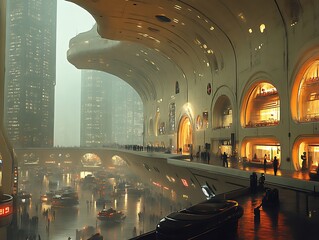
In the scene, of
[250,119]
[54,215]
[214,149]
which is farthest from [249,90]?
[54,215]

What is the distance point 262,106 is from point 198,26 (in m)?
7.13

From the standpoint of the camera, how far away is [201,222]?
490 cm

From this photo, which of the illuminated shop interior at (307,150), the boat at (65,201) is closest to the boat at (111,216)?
the boat at (65,201)

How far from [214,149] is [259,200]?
17416 millimetres

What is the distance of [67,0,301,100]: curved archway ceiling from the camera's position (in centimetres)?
1762

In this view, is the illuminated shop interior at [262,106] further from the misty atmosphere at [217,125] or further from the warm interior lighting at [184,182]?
the warm interior lighting at [184,182]

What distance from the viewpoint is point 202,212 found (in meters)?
5.40

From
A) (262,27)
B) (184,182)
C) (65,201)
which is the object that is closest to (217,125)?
(184,182)

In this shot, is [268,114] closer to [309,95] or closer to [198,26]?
[309,95]

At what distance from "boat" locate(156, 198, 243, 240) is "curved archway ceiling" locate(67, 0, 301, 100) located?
41.0ft

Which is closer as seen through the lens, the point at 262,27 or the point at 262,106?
the point at 262,27

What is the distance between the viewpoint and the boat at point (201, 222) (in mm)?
4711

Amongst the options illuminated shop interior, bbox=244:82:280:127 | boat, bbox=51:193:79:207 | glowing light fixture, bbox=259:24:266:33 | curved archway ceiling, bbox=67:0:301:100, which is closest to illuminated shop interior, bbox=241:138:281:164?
illuminated shop interior, bbox=244:82:280:127

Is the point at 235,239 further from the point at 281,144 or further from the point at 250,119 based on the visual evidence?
the point at 250,119
